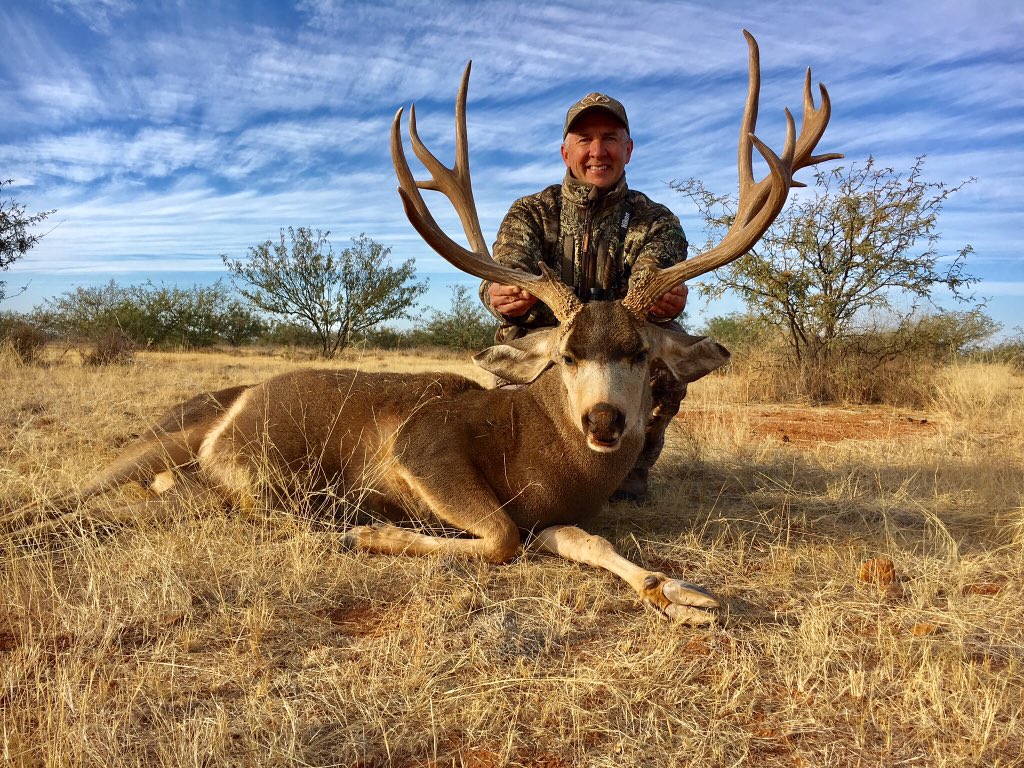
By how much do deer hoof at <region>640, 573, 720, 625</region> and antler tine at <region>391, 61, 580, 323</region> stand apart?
1.61 m

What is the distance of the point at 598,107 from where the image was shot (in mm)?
5746

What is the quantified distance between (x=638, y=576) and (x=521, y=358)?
1.57 meters

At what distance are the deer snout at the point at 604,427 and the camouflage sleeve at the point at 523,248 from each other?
1.77 meters

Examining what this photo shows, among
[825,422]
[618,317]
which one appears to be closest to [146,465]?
[618,317]

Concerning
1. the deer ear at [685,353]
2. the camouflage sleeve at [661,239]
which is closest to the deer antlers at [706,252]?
the deer ear at [685,353]

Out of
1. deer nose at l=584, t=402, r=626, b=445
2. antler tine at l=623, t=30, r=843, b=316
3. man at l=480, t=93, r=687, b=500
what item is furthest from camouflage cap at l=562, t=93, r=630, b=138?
Answer: deer nose at l=584, t=402, r=626, b=445

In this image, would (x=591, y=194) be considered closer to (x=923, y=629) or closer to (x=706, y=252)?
(x=706, y=252)

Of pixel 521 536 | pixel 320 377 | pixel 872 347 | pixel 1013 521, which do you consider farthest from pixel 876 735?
pixel 872 347

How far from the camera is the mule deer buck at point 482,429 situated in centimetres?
382

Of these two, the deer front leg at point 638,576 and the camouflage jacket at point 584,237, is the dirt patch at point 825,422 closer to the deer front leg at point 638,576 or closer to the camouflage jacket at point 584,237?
the camouflage jacket at point 584,237

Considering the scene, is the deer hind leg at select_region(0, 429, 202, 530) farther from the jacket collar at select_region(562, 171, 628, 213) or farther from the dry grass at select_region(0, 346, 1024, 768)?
the jacket collar at select_region(562, 171, 628, 213)

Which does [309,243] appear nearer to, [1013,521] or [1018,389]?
[1018,389]

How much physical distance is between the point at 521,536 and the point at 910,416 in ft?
28.4

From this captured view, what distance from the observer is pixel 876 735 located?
2.21 m
